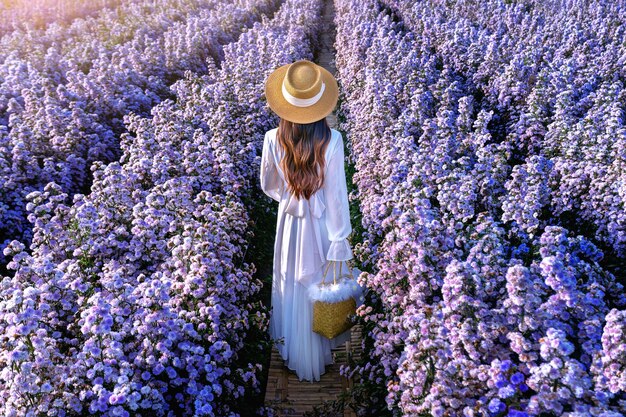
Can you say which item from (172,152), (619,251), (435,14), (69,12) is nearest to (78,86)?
(172,152)

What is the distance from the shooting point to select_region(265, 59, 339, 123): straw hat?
338 centimetres

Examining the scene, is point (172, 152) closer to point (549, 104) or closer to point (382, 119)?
point (382, 119)

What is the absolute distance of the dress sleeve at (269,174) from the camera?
12.2 feet

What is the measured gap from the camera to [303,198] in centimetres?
372

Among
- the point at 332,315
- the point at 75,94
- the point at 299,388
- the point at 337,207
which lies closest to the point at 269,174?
the point at 337,207

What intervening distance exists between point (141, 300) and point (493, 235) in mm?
2335

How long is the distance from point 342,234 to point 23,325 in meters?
2.07

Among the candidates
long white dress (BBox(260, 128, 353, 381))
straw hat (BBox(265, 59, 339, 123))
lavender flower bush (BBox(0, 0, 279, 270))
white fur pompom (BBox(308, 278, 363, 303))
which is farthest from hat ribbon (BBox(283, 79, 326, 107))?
lavender flower bush (BBox(0, 0, 279, 270))

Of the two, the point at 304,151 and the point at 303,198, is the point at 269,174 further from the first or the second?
the point at 304,151

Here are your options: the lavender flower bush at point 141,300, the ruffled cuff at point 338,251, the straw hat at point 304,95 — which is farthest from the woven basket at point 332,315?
the straw hat at point 304,95

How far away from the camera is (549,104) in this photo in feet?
22.1

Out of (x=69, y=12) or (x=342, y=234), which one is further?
(x=69, y=12)

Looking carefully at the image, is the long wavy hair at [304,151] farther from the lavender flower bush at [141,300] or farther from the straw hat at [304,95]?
the lavender flower bush at [141,300]

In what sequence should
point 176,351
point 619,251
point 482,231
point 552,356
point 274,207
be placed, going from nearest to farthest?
1. point 552,356
2. point 176,351
3. point 482,231
4. point 619,251
5. point 274,207
